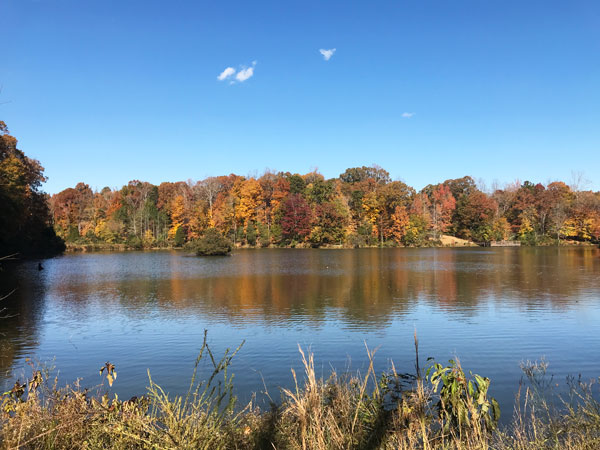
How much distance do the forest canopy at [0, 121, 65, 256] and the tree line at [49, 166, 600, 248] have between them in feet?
52.2

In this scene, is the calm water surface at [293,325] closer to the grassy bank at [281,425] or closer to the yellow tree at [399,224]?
the grassy bank at [281,425]

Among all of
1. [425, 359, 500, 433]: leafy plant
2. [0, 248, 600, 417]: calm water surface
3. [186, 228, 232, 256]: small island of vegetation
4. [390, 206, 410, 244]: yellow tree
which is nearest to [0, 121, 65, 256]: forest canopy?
[0, 248, 600, 417]: calm water surface

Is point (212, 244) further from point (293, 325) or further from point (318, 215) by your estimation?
point (293, 325)

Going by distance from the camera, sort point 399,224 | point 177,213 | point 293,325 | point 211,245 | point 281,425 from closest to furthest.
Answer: point 281,425, point 293,325, point 211,245, point 399,224, point 177,213

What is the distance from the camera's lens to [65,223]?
230 ft

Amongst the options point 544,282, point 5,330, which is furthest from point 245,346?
point 544,282

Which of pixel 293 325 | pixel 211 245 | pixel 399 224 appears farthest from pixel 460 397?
pixel 399 224

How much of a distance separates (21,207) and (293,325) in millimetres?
27511

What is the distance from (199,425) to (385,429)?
5.30ft

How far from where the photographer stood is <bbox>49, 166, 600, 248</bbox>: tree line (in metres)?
60.3

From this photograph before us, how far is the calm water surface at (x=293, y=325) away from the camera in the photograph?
7.75 m

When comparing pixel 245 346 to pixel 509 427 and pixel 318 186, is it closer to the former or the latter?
pixel 509 427

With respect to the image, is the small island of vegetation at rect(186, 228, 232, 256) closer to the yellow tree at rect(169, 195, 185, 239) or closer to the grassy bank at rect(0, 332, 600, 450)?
the yellow tree at rect(169, 195, 185, 239)

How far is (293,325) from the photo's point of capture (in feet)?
36.9
